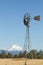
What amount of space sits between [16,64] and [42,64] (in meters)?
4.28

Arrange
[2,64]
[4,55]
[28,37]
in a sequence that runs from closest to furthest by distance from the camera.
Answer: [2,64], [28,37], [4,55]

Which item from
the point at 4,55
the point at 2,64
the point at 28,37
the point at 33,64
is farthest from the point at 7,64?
the point at 4,55

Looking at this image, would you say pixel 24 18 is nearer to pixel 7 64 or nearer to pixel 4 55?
Result: pixel 7 64

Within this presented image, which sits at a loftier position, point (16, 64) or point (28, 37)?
point (28, 37)

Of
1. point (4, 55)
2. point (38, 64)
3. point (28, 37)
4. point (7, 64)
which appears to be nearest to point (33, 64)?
point (38, 64)

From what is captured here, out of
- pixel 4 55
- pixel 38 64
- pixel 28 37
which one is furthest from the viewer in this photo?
pixel 4 55

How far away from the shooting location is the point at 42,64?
40.4 metres

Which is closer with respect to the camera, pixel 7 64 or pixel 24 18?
pixel 7 64

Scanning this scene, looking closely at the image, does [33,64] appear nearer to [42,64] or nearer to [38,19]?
[42,64]

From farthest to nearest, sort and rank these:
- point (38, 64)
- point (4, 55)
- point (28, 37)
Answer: point (4, 55)
point (28, 37)
point (38, 64)

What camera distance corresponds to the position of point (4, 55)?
73.4 meters

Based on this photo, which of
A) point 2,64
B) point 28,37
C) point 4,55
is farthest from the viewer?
point 4,55

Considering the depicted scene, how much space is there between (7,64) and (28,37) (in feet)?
38.6

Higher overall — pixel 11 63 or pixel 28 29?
pixel 28 29
